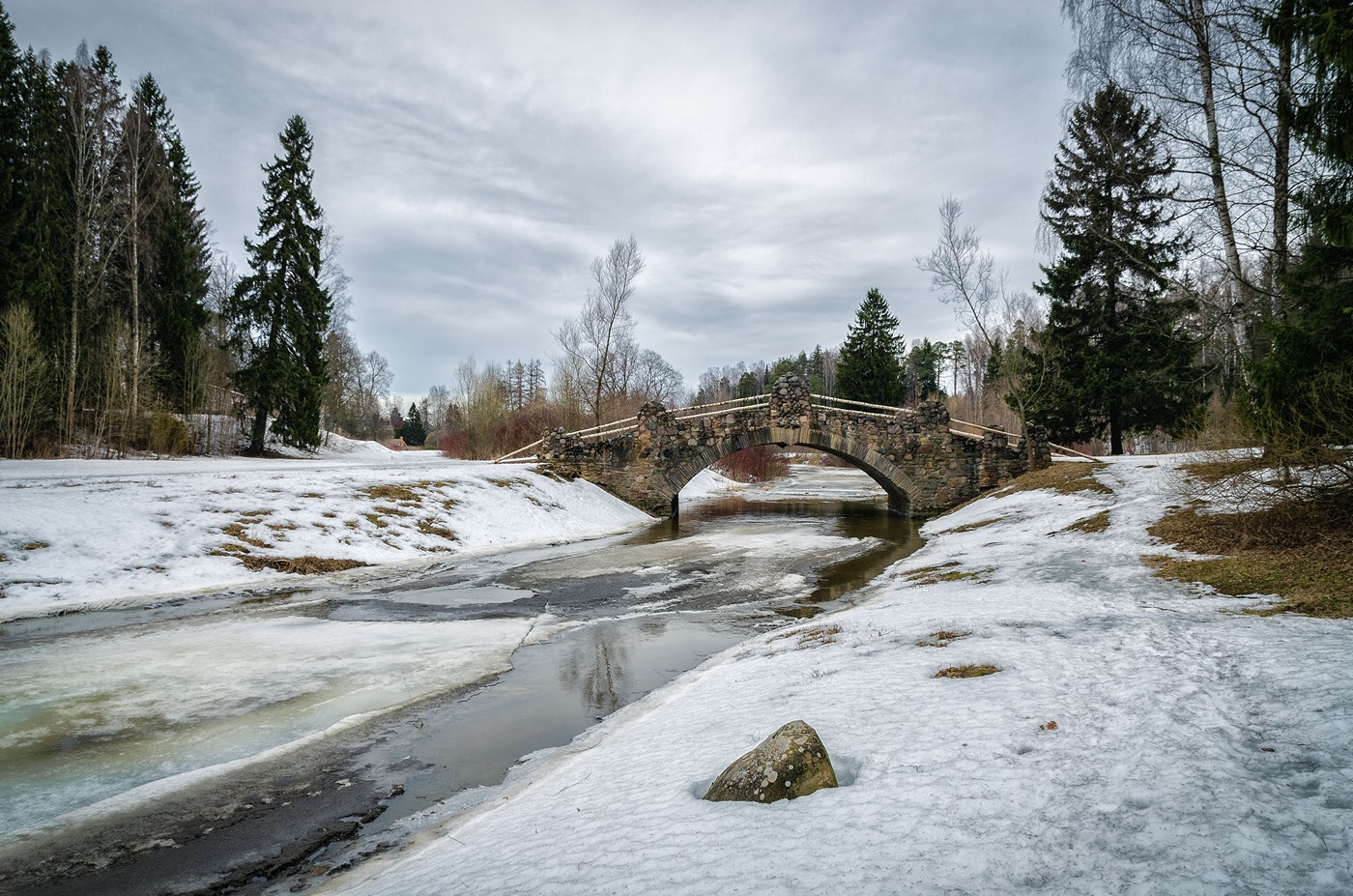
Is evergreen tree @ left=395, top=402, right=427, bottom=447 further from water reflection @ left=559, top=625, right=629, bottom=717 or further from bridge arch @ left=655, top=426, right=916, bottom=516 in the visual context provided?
water reflection @ left=559, top=625, right=629, bottom=717

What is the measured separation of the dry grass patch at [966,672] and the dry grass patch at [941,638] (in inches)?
30.6

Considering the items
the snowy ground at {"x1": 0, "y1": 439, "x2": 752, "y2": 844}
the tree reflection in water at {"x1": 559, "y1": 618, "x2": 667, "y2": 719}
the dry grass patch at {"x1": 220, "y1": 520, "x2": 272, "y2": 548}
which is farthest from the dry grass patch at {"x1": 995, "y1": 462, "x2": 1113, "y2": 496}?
the dry grass patch at {"x1": 220, "y1": 520, "x2": 272, "y2": 548}

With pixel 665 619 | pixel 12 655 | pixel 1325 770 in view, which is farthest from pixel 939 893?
pixel 12 655

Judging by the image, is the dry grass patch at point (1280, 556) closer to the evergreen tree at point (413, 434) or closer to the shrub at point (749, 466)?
the shrub at point (749, 466)

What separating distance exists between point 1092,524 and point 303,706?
1211 cm

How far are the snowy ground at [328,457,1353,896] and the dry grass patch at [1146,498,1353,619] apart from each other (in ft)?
1.53

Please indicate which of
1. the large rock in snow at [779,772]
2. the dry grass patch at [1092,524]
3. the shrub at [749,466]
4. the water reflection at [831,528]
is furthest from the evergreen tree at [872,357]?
the large rock in snow at [779,772]

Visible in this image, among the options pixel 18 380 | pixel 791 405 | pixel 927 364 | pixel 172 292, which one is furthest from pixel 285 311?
pixel 927 364

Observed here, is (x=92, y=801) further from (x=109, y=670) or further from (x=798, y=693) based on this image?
(x=798, y=693)

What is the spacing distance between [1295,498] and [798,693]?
7046mm

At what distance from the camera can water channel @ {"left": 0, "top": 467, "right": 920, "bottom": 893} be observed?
3537mm

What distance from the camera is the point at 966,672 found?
181 inches

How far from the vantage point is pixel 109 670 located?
6371mm

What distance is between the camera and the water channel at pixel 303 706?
354cm
